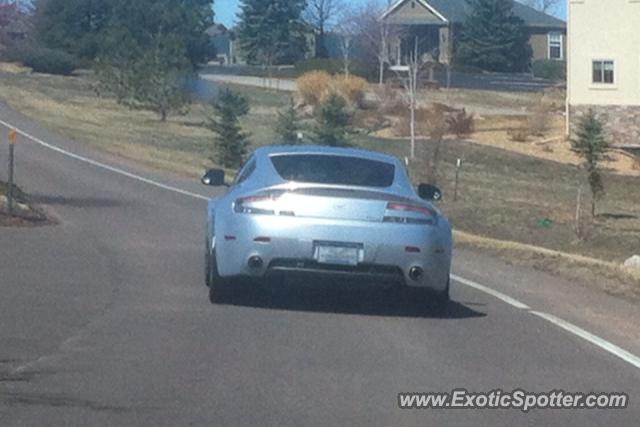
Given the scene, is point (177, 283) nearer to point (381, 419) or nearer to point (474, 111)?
point (381, 419)

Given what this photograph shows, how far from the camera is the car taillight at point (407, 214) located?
42.2 feet

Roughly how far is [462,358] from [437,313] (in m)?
2.43

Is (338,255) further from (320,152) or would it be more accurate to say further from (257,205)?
(320,152)

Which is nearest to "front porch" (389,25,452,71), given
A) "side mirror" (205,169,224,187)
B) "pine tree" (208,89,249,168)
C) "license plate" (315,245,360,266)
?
"pine tree" (208,89,249,168)

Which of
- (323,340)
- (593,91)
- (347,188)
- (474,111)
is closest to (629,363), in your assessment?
(323,340)

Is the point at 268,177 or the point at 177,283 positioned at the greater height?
the point at 268,177

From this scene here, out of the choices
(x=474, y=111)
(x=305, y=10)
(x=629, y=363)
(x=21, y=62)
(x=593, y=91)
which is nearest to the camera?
(x=629, y=363)

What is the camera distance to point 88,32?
87.5m

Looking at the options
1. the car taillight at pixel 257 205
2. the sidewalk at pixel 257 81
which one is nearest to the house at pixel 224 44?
the sidewalk at pixel 257 81

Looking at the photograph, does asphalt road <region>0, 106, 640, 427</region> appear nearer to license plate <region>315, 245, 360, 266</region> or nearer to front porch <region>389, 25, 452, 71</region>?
license plate <region>315, 245, 360, 266</region>

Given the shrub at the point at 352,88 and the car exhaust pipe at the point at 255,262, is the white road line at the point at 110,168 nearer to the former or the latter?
the car exhaust pipe at the point at 255,262

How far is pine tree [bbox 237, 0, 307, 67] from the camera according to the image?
96.4 metres

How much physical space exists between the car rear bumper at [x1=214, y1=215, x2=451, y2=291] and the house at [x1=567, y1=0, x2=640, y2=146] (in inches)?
1759

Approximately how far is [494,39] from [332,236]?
83245 mm
